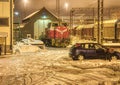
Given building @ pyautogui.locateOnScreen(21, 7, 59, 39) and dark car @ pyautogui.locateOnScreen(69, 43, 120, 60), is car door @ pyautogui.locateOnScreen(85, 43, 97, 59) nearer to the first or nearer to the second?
dark car @ pyautogui.locateOnScreen(69, 43, 120, 60)

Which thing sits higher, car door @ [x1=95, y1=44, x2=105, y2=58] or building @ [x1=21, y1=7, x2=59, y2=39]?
building @ [x1=21, y1=7, x2=59, y2=39]

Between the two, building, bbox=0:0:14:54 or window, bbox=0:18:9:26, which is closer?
building, bbox=0:0:14:54

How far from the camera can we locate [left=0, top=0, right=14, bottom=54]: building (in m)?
34.4

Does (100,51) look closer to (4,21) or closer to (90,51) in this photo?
(90,51)

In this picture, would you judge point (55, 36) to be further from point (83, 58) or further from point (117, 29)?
point (83, 58)

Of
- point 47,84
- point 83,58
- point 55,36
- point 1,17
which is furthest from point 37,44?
point 47,84

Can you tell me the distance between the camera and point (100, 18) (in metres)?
34.6

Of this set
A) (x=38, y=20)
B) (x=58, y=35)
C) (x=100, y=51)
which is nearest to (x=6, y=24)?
(x=100, y=51)

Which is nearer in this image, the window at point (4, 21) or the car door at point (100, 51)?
the car door at point (100, 51)

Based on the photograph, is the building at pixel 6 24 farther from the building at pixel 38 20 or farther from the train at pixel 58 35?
the building at pixel 38 20

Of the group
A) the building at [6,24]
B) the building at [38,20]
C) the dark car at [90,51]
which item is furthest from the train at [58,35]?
the dark car at [90,51]

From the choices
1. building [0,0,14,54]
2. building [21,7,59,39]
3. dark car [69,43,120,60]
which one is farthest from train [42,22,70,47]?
dark car [69,43,120,60]

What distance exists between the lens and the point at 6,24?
35062 mm

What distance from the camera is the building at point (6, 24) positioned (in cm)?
3444
